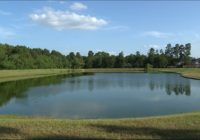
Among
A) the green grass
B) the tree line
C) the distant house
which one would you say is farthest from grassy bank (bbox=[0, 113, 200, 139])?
the distant house

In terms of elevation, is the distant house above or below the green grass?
above

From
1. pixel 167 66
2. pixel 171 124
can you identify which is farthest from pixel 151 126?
pixel 167 66

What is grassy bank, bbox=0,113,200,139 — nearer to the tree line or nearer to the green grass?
the green grass

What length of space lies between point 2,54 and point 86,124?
78758 mm

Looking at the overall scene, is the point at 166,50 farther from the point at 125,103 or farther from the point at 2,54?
the point at 125,103

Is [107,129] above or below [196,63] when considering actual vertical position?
below

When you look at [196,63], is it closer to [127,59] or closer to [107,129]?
[127,59]

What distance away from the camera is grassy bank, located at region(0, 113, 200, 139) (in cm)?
1103

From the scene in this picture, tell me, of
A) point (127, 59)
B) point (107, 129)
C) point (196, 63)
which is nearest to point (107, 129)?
point (107, 129)

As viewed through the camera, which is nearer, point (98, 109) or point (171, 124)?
point (171, 124)

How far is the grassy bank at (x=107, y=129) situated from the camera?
11031mm

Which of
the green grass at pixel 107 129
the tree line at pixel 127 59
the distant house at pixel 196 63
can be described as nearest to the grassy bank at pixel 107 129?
the green grass at pixel 107 129

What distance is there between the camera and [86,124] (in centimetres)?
1296

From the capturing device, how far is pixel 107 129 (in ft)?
39.9
